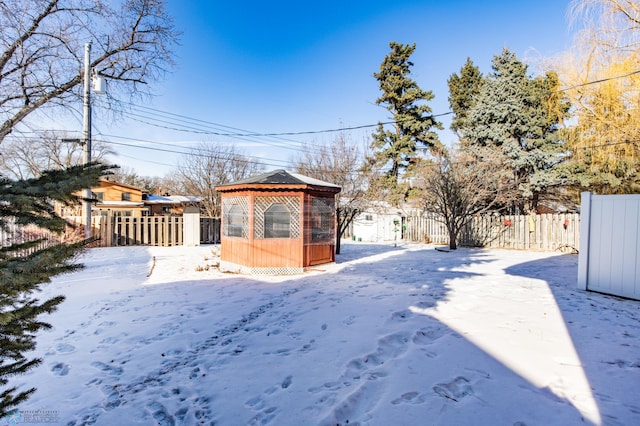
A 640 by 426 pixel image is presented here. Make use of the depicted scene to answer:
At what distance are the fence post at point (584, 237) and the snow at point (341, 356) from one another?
0.95ft

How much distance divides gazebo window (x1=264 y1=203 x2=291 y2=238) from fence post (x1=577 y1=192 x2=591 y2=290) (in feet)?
19.9

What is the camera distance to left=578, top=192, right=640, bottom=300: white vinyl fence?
16.8ft

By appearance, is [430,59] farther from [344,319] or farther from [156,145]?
[156,145]

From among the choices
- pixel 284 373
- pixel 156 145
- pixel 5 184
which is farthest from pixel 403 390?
pixel 156 145

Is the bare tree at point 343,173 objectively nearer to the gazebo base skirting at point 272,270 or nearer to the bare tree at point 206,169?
the gazebo base skirting at point 272,270

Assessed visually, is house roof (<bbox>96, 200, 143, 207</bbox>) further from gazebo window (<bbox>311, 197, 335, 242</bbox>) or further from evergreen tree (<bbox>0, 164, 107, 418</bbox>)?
evergreen tree (<bbox>0, 164, 107, 418</bbox>)

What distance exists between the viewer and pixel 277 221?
794 cm

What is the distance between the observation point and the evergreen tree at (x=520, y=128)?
1507 cm

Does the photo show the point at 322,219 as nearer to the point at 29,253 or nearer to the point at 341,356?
the point at 341,356

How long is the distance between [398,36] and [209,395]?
2448cm

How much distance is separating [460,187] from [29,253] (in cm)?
1319

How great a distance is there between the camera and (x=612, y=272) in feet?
17.9

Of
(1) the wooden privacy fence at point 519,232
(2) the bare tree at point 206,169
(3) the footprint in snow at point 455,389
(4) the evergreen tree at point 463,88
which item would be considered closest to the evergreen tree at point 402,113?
(4) the evergreen tree at point 463,88

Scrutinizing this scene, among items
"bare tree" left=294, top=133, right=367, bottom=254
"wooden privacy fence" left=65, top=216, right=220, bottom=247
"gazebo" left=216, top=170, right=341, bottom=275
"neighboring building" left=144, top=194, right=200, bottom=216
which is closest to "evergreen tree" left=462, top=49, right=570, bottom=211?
"bare tree" left=294, top=133, right=367, bottom=254
